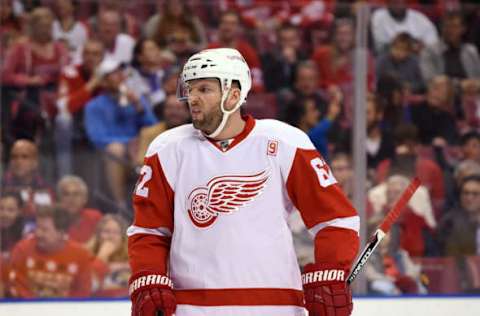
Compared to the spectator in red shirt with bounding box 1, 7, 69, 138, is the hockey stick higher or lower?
lower

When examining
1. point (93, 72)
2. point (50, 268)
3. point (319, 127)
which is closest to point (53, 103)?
point (93, 72)

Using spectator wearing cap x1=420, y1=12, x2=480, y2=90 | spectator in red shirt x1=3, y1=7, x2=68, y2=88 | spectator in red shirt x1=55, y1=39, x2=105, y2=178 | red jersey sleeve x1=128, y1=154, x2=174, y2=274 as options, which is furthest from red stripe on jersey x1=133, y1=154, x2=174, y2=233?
spectator wearing cap x1=420, y1=12, x2=480, y2=90

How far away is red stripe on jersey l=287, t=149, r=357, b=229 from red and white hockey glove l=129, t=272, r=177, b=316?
383mm

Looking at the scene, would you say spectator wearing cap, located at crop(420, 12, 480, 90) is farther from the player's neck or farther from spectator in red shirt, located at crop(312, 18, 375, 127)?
the player's neck

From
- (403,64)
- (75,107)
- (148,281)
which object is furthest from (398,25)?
(148,281)

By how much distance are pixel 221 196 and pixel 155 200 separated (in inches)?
6.8

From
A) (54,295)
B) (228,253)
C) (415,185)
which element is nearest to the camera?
(228,253)

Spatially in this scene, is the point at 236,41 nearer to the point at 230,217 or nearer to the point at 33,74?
the point at 33,74

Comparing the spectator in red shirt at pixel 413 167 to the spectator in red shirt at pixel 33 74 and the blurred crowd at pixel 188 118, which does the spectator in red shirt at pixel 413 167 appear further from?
the spectator in red shirt at pixel 33 74

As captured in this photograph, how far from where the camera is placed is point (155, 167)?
300 centimetres

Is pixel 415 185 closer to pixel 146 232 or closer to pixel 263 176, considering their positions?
pixel 263 176

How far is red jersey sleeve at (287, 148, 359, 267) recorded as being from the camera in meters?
2.94

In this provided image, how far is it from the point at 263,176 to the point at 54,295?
96.0 inches

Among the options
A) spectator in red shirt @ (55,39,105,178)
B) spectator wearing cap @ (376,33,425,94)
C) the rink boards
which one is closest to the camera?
the rink boards
